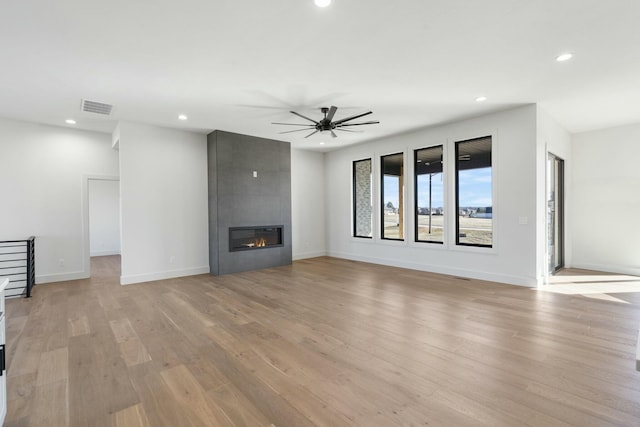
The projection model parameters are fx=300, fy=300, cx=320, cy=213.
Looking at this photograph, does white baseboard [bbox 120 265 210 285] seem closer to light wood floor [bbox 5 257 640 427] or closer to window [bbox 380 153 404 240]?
light wood floor [bbox 5 257 640 427]

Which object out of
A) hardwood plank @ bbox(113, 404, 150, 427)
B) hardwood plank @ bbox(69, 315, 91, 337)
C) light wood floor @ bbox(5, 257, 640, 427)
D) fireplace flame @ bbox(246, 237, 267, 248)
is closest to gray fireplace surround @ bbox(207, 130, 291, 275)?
fireplace flame @ bbox(246, 237, 267, 248)

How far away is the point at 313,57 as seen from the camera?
322cm

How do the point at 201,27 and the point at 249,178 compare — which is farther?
the point at 249,178

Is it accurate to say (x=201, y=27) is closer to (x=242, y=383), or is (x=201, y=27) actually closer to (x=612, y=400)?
(x=242, y=383)

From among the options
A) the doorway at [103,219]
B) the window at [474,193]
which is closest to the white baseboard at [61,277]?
the doorway at [103,219]

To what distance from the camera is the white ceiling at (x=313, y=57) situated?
8.13ft

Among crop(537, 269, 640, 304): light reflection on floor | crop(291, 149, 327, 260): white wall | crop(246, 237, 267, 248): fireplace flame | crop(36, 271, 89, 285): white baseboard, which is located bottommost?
crop(537, 269, 640, 304): light reflection on floor

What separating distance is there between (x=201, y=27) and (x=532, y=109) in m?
4.94

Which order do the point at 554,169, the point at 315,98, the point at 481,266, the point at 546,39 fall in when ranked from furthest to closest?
the point at 554,169 < the point at 481,266 < the point at 315,98 < the point at 546,39

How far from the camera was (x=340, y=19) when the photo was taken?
8.46ft

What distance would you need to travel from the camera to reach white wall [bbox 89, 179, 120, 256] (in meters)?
9.02

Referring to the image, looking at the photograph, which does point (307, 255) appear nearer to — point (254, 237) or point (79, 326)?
point (254, 237)

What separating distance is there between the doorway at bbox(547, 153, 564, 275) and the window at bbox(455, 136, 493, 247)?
108 cm

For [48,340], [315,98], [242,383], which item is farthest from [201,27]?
[48,340]
